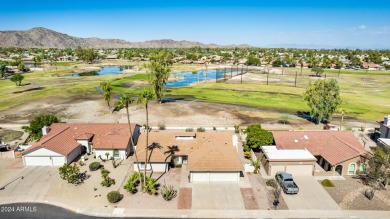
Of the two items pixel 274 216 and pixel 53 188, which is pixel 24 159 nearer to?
pixel 53 188

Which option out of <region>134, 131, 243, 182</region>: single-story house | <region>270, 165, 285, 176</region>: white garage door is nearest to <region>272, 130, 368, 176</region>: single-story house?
<region>270, 165, 285, 176</region>: white garage door

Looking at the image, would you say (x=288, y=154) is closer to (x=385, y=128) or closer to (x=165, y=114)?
(x=385, y=128)

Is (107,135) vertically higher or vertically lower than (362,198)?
higher

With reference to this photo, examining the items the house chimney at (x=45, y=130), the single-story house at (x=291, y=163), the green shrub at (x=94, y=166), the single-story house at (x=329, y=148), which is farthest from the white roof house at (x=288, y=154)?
the house chimney at (x=45, y=130)

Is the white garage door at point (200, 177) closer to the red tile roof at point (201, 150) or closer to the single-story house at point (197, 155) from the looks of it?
the single-story house at point (197, 155)

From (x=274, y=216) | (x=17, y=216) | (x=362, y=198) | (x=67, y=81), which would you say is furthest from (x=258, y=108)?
(x=67, y=81)

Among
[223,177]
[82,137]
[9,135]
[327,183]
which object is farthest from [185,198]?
[9,135]

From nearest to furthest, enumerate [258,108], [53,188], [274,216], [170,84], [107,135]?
[274,216]
[53,188]
[107,135]
[258,108]
[170,84]

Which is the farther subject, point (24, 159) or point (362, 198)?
point (24, 159)
